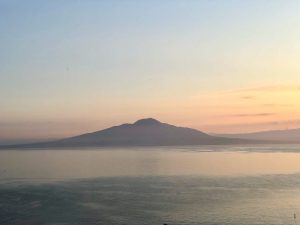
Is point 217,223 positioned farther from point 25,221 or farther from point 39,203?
point 39,203

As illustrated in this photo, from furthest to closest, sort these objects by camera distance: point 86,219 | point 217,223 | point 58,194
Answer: point 58,194 < point 86,219 < point 217,223

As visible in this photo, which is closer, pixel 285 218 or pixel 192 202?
pixel 285 218

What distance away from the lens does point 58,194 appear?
33094 millimetres

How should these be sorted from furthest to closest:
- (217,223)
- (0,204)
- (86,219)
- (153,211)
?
1. (0,204)
2. (153,211)
3. (86,219)
4. (217,223)

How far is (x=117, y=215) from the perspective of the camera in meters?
24.6

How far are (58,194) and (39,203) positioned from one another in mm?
4297

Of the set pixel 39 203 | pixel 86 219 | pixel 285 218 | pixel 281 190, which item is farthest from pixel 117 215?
pixel 281 190

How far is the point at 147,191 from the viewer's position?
3438 centimetres

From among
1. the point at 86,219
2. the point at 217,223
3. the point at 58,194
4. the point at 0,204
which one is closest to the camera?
the point at 217,223

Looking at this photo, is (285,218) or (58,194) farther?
(58,194)

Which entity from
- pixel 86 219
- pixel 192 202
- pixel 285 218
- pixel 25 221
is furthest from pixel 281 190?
pixel 25 221

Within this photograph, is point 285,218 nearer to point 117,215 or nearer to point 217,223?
point 217,223

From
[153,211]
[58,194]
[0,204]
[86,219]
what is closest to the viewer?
[86,219]

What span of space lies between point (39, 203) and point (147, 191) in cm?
842
